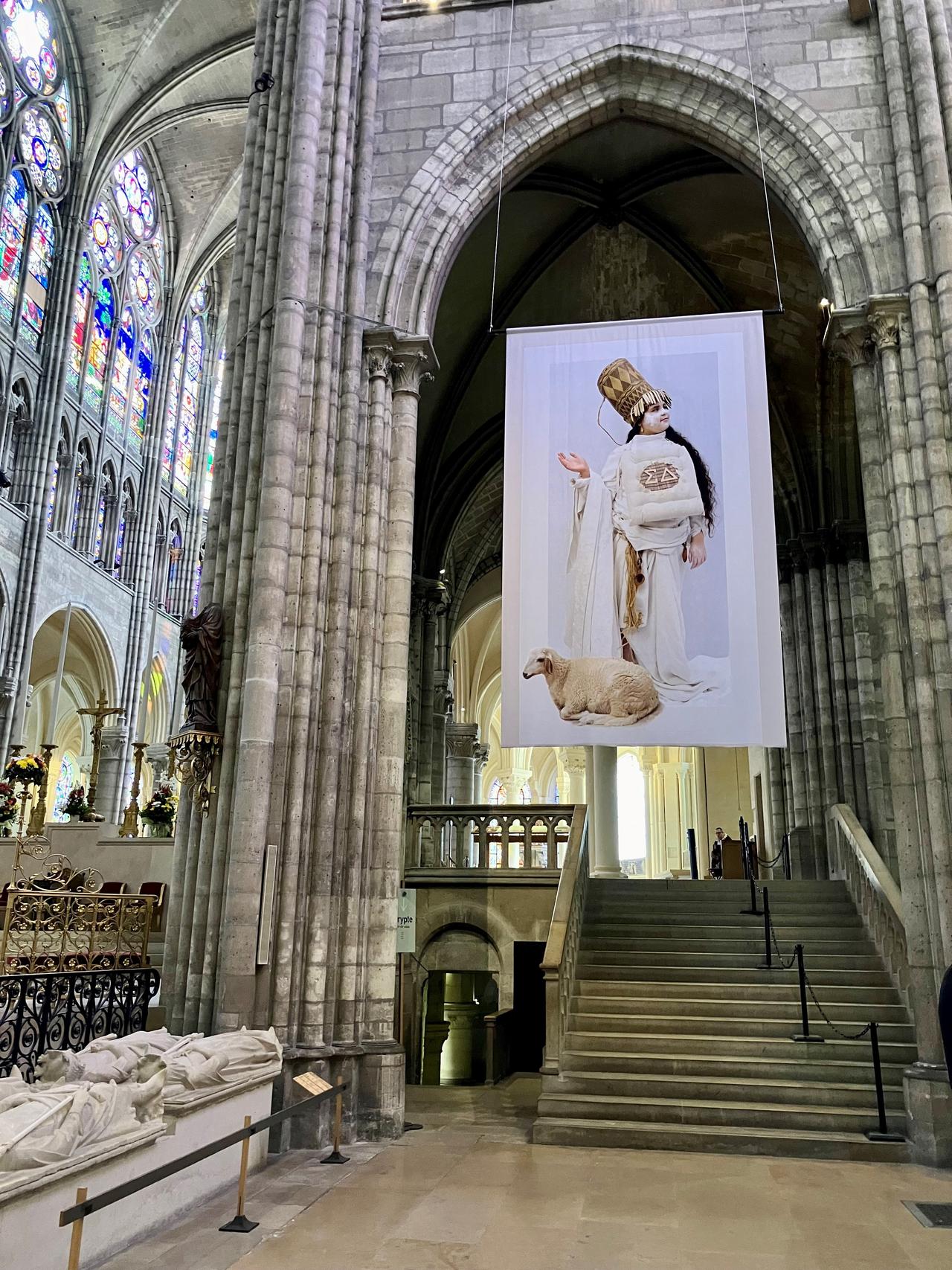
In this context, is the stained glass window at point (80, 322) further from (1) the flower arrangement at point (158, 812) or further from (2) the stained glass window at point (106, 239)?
(1) the flower arrangement at point (158, 812)

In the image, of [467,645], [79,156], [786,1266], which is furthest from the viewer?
[467,645]

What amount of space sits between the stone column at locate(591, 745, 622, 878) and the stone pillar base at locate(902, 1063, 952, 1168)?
826 cm

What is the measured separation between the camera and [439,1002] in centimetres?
1473

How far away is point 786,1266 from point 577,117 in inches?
369

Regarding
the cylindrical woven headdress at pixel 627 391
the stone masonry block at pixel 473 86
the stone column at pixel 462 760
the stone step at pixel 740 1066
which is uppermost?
the stone masonry block at pixel 473 86

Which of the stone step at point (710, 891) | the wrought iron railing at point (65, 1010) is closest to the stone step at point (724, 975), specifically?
the stone step at point (710, 891)

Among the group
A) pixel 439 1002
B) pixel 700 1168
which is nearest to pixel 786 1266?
pixel 700 1168

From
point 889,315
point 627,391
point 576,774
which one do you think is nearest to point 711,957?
point 627,391

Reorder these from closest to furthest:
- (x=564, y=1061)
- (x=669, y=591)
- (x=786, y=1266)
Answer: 1. (x=786, y=1266)
2. (x=564, y=1061)
3. (x=669, y=591)

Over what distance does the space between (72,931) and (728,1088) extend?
5188mm

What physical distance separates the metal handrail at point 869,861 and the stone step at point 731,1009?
0.74 metres

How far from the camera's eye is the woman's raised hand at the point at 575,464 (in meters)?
8.98

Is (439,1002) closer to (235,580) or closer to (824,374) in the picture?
(235,580)

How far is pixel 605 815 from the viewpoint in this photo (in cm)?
1573
